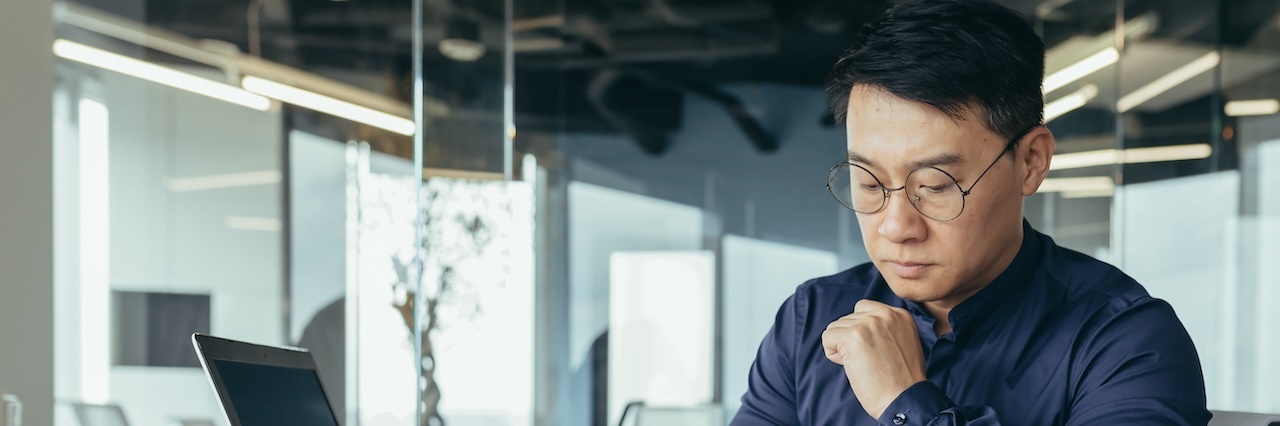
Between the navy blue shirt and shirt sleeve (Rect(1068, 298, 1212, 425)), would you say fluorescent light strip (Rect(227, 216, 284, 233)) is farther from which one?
shirt sleeve (Rect(1068, 298, 1212, 425))

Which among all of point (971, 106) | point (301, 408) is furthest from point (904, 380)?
point (301, 408)

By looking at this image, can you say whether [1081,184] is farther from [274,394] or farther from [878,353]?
[274,394]

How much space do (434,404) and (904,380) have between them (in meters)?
3.92

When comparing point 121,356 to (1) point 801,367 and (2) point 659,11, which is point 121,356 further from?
(1) point 801,367

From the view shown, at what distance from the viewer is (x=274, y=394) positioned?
1.37 metres

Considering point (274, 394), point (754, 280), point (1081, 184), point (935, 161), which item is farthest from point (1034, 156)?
point (1081, 184)

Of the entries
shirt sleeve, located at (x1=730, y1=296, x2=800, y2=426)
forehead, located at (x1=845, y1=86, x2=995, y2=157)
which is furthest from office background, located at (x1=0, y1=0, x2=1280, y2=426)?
forehead, located at (x1=845, y1=86, x2=995, y2=157)

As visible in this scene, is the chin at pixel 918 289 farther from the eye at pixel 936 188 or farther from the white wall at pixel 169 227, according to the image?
the white wall at pixel 169 227

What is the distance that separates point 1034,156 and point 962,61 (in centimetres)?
16

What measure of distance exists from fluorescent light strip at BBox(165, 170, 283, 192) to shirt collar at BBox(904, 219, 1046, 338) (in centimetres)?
366

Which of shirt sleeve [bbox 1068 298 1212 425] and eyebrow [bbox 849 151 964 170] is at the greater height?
eyebrow [bbox 849 151 964 170]

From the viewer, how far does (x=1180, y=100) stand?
15.7 feet
